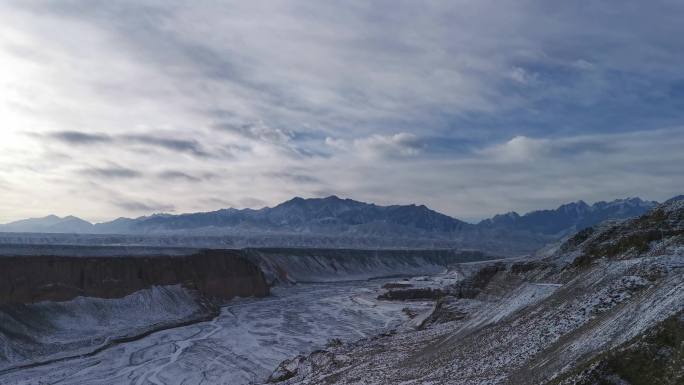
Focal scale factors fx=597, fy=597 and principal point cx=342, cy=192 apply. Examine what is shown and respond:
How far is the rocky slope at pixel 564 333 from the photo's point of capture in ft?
61.5

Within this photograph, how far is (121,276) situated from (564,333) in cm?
6405

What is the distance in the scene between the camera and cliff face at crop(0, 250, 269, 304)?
6384 centimetres

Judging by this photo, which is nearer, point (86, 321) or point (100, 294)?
point (86, 321)

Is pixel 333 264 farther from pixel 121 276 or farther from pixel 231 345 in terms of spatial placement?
pixel 231 345

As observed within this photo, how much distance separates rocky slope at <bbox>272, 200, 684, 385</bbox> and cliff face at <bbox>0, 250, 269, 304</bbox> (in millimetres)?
37193

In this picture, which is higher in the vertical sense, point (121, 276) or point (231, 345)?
point (121, 276)

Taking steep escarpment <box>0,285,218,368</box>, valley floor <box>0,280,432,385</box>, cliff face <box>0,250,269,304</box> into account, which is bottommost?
valley floor <box>0,280,432,385</box>

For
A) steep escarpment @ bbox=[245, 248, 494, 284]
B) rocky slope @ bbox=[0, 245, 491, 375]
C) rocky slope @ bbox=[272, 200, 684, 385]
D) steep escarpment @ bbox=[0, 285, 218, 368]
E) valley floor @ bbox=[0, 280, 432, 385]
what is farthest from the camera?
steep escarpment @ bbox=[245, 248, 494, 284]

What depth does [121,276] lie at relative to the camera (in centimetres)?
7606

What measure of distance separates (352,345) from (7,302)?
37537 millimetres

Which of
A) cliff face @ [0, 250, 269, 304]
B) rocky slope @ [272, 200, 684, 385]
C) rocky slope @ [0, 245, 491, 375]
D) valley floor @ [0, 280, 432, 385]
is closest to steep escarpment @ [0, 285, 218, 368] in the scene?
rocky slope @ [0, 245, 491, 375]

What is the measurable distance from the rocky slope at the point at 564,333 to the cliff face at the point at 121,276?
1464 inches

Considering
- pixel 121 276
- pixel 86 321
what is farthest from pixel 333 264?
pixel 86 321

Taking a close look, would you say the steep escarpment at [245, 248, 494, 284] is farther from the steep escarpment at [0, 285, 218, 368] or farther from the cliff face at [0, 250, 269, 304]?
the steep escarpment at [0, 285, 218, 368]
